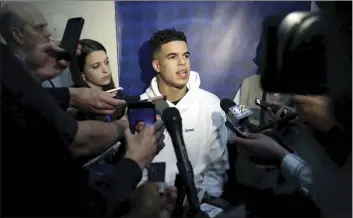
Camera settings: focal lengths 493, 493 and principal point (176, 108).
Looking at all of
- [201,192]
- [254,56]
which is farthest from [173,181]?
[254,56]

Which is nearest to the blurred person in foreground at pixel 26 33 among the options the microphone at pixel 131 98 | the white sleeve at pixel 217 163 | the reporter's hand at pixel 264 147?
the microphone at pixel 131 98

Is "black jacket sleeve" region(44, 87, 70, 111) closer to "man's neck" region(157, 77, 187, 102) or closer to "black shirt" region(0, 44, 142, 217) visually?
"black shirt" region(0, 44, 142, 217)

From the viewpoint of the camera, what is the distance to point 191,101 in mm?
1576

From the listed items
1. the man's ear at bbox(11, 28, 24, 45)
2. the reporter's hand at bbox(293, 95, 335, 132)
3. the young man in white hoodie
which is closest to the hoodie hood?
the young man in white hoodie

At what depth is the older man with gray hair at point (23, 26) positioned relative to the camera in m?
→ 1.55

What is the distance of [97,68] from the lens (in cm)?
157

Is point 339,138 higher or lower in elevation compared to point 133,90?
lower

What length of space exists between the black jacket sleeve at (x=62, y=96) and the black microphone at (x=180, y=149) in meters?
0.31

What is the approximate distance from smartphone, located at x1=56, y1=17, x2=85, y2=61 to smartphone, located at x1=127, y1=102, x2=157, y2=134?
0.25m

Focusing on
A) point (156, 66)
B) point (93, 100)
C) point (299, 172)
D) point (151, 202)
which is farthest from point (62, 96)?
point (299, 172)

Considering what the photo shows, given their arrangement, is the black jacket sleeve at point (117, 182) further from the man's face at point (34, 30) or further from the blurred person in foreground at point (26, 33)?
the man's face at point (34, 30)

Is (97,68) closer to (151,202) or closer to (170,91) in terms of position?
(170,91)

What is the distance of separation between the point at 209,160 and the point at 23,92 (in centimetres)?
62

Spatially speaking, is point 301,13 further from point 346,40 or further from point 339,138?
point 339,138
